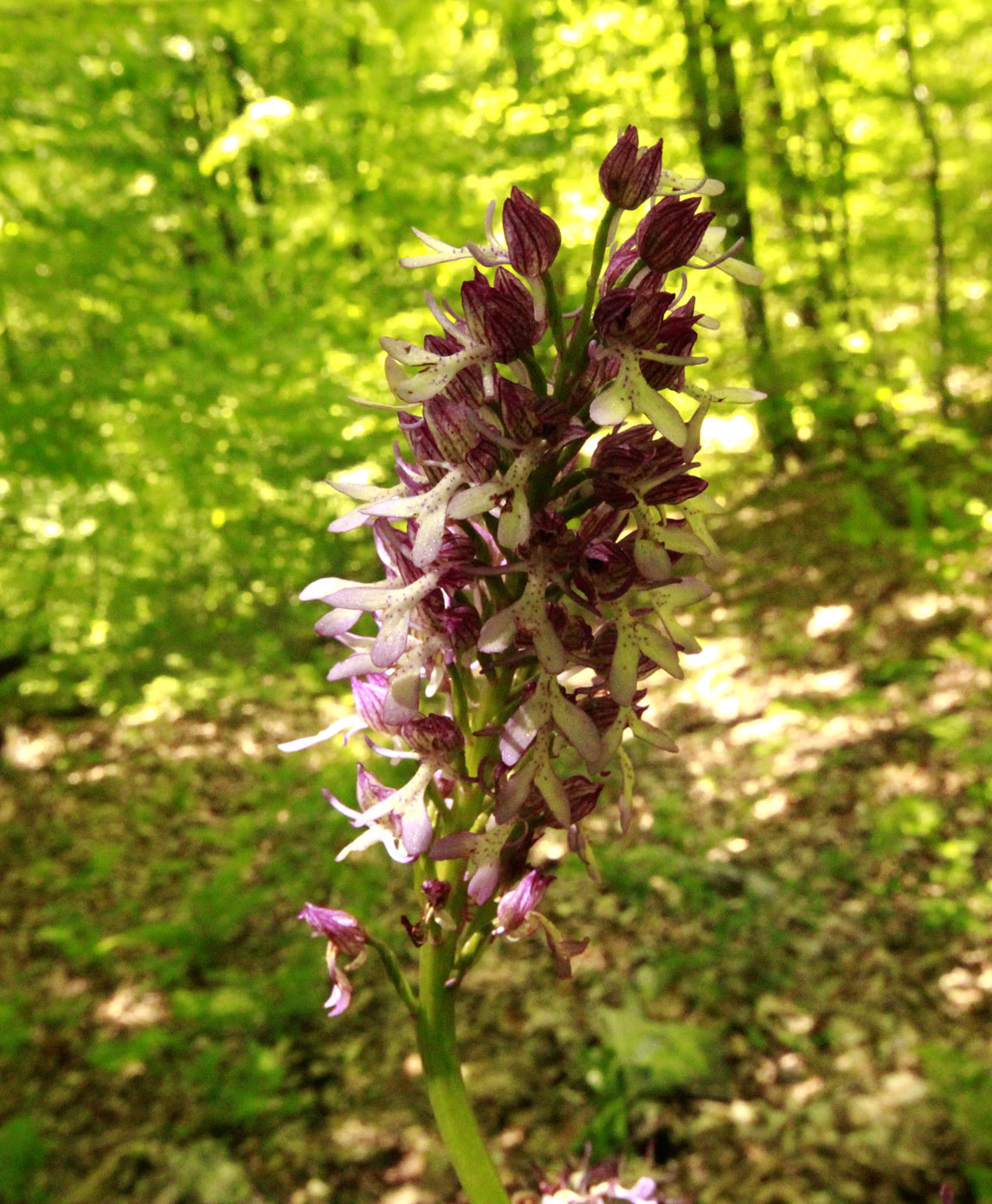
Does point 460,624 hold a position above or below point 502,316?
below

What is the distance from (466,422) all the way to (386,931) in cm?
450

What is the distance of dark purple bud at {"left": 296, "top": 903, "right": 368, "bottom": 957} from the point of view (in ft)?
3.50

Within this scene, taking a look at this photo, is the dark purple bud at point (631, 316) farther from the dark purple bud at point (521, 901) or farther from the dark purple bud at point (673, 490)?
the dark purple bud at point (521, 901)

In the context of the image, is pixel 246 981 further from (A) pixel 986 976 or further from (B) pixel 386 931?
(A) pixel 986 976

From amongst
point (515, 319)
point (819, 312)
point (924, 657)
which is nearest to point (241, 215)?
point (819, 312)

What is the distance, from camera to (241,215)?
5219mm

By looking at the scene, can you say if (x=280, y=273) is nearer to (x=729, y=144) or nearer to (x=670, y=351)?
(x=729, y=144)

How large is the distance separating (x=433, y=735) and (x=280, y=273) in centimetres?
523

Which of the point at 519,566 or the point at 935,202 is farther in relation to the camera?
the point at 935,202

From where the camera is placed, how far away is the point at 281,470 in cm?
486

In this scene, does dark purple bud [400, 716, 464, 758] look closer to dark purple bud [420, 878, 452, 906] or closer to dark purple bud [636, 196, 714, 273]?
dark purple bud [420, 878, 452, 906]

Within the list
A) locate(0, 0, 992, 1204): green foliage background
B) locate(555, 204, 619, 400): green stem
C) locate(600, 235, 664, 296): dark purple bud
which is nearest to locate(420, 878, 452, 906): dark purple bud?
locate(555, 204, 619, 400): green stem

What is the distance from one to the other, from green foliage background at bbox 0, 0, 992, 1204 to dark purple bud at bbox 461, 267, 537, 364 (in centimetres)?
262

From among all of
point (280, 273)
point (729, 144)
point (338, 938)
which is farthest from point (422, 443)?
point (729, 144)
